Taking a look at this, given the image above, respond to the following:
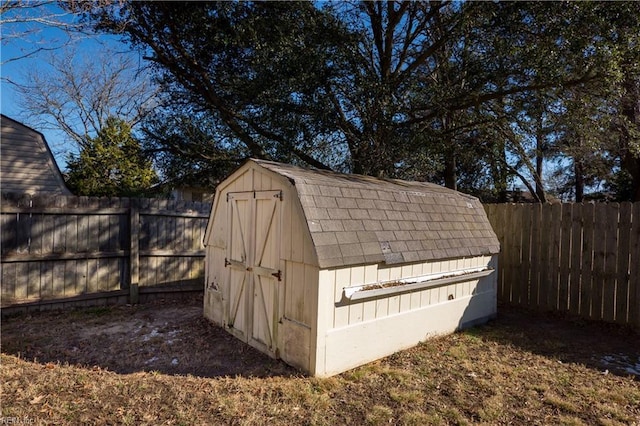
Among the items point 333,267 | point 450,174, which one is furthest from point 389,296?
point 450,174

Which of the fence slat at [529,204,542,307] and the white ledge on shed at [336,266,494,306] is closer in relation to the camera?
the white ledge on shed at [336,266,494,306]

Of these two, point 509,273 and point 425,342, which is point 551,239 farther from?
point 425,342

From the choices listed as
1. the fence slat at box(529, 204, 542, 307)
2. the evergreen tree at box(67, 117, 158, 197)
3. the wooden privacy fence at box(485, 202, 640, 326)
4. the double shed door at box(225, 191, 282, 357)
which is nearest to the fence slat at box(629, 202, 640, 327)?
the wooden privacy fence at box(485, 202, 640, 326)

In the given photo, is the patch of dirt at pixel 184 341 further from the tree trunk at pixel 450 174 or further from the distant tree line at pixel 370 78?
the tree trunk at pixel 450 174

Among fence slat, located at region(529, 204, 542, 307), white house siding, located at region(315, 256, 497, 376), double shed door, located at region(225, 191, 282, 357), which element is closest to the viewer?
white house siding, located at region(315, 256, 497, 376)

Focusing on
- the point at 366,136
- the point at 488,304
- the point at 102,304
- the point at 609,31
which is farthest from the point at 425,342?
the point at 609,31

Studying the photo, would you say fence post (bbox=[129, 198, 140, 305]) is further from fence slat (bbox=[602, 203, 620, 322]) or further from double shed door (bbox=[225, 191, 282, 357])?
fence slat (bbox=[602, 203, 620, 322])

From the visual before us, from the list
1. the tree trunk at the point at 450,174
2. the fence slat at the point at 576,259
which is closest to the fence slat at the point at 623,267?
the fence slat at the point at 576,259

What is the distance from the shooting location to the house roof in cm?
1041

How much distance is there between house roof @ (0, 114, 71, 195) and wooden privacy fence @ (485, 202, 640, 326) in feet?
39.8

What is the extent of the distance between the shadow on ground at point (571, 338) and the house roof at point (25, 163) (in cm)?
1195

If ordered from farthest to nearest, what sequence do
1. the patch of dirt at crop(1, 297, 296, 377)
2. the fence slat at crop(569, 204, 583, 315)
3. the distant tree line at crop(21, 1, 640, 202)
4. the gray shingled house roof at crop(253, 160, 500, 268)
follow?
the distant tree line at crop(21, 1, 640, 202) < the fence slat at crop(569, 204, 583, 315) < the patch of dirt at crop(1, 297, 296, 377) < the gray shingled house roof at crop(253, 160, 500, 268)

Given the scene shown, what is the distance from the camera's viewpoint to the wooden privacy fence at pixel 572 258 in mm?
5918

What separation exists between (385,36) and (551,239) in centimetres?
607
